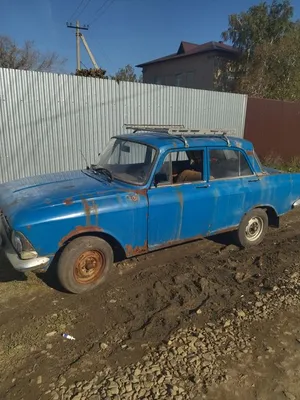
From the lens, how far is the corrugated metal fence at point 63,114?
658 centimetres

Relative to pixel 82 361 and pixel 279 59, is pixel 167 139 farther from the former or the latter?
pixel 279 59

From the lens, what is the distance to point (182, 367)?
8.31 feet

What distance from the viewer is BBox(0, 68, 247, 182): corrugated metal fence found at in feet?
21.6

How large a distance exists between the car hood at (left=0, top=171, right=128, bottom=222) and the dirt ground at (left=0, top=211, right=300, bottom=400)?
3.32 ft

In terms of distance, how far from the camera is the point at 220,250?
488 centimetres

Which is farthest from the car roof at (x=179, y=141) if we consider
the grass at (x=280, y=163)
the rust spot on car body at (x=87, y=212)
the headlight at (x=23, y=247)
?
the grass at (x=280, y=163)

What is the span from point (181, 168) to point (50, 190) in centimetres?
194

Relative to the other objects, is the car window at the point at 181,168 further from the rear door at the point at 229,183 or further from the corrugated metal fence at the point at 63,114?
the corrugated metal fence at the point at 63,114

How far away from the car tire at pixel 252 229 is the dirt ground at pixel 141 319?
0.25 metres

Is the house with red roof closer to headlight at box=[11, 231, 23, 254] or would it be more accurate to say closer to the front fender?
the front fender

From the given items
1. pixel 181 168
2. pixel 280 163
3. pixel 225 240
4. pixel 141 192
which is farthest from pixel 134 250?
pixel 280 163

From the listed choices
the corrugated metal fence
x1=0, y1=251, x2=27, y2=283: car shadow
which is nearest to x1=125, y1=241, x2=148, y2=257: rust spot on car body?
x1=0, y1=251, x2=27, y2=283: car shadow

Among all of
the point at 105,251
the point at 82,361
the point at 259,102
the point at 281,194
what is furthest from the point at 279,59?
the point at 82,361

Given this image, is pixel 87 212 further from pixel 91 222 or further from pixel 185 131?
pixel 185 131
